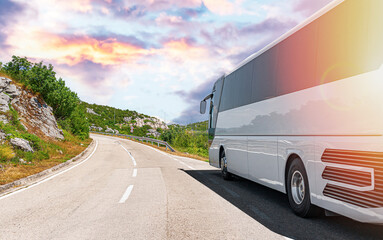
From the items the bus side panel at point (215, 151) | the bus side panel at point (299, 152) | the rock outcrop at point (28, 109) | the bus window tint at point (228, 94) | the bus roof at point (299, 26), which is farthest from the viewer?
the rock outcrop at point (28, 109)

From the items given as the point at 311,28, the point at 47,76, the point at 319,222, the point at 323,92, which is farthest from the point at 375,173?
the point at 47,76

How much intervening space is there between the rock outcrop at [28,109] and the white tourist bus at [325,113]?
1638cm

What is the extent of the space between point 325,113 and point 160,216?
11.4 ft

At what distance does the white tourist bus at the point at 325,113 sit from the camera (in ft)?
13.0

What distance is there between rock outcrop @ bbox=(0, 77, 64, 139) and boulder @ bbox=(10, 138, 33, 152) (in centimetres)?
268

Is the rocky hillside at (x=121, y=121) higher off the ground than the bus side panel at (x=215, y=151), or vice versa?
the rocky hillside at (x=121, y=121)

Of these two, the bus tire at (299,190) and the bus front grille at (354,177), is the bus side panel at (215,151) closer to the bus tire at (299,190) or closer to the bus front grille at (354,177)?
the bus tire at (299,190)

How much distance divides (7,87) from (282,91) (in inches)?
812

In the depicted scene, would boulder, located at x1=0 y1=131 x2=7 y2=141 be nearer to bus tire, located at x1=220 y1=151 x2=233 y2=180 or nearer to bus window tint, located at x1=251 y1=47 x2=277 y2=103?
bus tire, located at x1=220 y1=151 x2=233 y2=180

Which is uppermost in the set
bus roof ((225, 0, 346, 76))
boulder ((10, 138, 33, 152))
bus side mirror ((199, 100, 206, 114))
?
bus roof ((225, 0, 346, 76))

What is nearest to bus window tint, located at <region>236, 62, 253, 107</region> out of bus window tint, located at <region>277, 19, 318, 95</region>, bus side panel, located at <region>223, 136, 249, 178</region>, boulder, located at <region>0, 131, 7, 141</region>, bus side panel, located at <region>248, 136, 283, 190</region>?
bus side panel, located at <region>223, 136, 249, 178</region>

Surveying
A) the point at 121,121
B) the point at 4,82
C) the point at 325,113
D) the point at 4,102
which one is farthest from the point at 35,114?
the point at 121,121

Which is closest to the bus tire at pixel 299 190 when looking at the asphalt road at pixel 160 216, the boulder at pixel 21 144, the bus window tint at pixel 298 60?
the asphalt road at pixel 160 216

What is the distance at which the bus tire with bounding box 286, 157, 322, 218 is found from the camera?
18.2 feet
